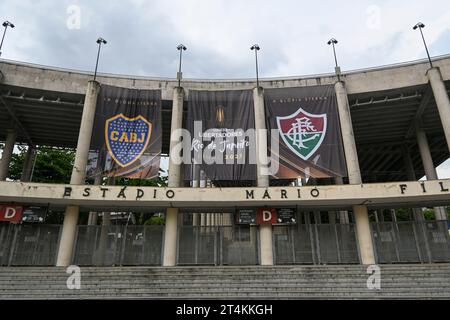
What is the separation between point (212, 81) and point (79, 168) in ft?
35.1

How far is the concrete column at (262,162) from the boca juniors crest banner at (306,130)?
488 millimetres

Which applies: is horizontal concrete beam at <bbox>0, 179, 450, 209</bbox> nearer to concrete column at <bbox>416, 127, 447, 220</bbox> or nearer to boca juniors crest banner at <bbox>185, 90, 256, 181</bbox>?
boca juniors crest banner at <bbox>185, 90, 256, 181</bbox>

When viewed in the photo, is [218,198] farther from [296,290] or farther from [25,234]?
[25,234]

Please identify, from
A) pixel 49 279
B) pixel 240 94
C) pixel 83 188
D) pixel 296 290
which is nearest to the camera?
pixel 296 290

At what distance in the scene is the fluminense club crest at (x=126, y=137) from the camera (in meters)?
18.3

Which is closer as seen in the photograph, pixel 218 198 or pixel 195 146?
pixel 218 198

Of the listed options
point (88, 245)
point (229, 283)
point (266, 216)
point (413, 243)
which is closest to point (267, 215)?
point (266, 216)

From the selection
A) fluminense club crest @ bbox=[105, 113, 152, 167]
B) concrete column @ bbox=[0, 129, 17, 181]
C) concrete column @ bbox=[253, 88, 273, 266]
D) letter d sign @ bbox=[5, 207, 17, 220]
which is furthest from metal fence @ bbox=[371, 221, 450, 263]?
concrete column @ bbox=[0, 129, 17, 181]

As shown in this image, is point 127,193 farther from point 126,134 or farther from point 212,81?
point 212,81

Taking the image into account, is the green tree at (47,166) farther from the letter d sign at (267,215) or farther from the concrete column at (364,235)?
the concrete column at (364,235)

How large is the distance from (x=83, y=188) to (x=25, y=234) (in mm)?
4598

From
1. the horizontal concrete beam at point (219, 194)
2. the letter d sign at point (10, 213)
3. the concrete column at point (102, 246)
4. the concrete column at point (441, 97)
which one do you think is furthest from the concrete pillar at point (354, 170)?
the letter d sign at point (10, 213)

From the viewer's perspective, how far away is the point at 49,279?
1375cm

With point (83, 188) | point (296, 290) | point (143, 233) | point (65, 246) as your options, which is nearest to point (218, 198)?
point (143, 233)
